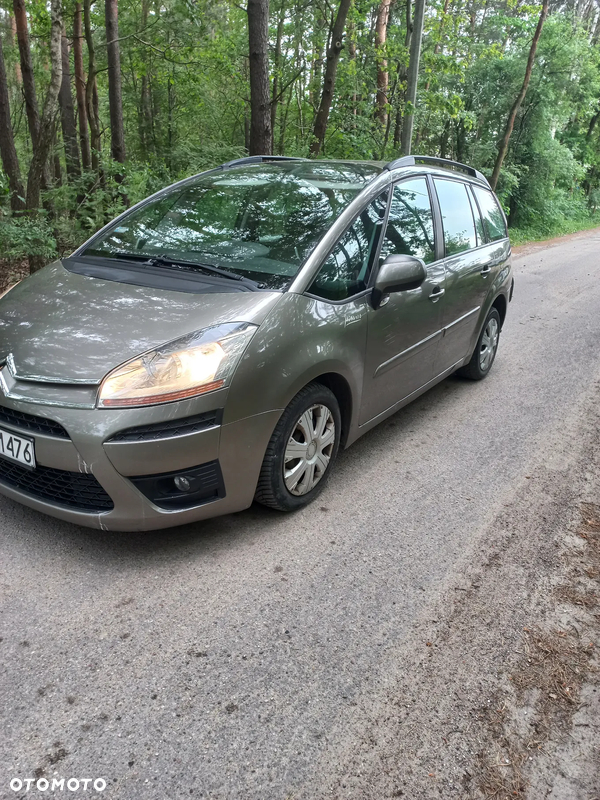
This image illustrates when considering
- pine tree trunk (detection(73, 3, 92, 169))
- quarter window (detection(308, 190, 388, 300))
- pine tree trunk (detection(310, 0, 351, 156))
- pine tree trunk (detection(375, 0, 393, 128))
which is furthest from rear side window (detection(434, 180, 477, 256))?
pine tree trunk (detection(73, 3, 92, 169))

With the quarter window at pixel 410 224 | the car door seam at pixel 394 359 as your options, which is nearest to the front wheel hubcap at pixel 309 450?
the car door seam at pixel 394 359

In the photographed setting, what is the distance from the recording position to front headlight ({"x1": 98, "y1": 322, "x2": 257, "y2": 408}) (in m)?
2.41

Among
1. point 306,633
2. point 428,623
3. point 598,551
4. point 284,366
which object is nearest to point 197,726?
point 306,633

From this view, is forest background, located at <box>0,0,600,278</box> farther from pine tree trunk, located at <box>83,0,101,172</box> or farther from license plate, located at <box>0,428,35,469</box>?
license plate, located at <box>0,428,35,469</box>

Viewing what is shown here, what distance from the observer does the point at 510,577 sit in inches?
108

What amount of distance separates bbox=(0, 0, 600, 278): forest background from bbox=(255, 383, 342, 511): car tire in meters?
5.96

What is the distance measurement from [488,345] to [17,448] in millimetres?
4113

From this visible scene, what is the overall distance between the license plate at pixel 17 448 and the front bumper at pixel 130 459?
0.11 ft

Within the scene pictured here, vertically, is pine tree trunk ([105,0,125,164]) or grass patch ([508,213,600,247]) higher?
pine tree trunk ([105,0,125,164])

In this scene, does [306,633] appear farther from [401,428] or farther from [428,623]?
[401,428]

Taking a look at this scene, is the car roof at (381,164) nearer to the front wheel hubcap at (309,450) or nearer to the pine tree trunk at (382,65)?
the front wheel hubcap at (309,450)

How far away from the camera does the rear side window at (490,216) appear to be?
5.00m

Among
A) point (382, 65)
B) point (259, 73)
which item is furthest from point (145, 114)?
point (259, 73)

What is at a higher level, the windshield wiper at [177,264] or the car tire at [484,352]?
the windshield wiper at [177,264]
